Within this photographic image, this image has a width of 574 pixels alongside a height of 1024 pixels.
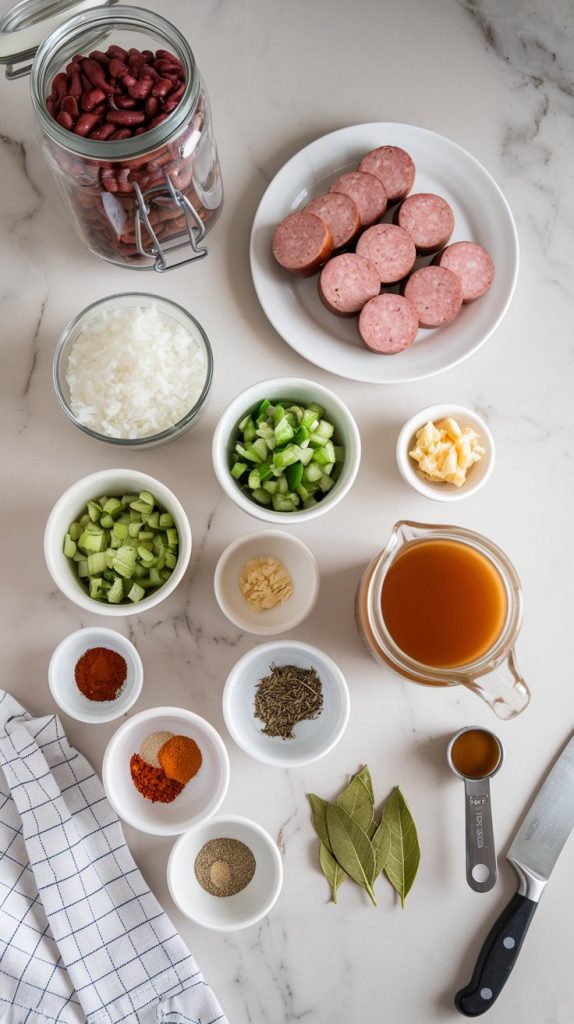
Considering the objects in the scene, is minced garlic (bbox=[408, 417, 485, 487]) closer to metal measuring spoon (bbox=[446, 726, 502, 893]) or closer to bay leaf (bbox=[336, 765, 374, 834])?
metal measuring spoon (bbox=[446, 726, 502, 893])

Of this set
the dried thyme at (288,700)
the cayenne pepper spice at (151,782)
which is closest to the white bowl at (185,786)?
the cayenne pepper spice at (151,782)

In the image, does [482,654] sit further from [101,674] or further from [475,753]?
[101,674]

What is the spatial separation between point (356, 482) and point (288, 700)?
433 millimetres

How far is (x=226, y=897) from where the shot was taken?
1.57 metres

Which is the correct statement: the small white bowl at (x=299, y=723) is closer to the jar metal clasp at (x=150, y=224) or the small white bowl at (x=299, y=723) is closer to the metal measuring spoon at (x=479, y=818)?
the metal measuring spoon at (x=479, y=818)

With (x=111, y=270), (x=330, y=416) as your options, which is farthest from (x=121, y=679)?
(x=111, y=270)

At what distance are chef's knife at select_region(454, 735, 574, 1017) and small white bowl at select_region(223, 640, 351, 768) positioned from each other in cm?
41

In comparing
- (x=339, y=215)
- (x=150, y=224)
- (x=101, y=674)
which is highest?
(x=339, y=215)

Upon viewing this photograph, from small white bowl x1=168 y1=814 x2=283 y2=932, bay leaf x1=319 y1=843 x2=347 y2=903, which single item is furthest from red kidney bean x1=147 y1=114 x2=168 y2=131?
bay leaf x1=319 y1=843 x2=347 y2=903

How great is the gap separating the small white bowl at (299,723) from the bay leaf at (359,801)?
12 cm

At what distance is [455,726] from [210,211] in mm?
1074

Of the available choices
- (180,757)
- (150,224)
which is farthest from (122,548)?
(150,224)

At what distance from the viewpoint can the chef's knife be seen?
1.57 metres

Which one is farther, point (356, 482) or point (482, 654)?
point (356, 482)
